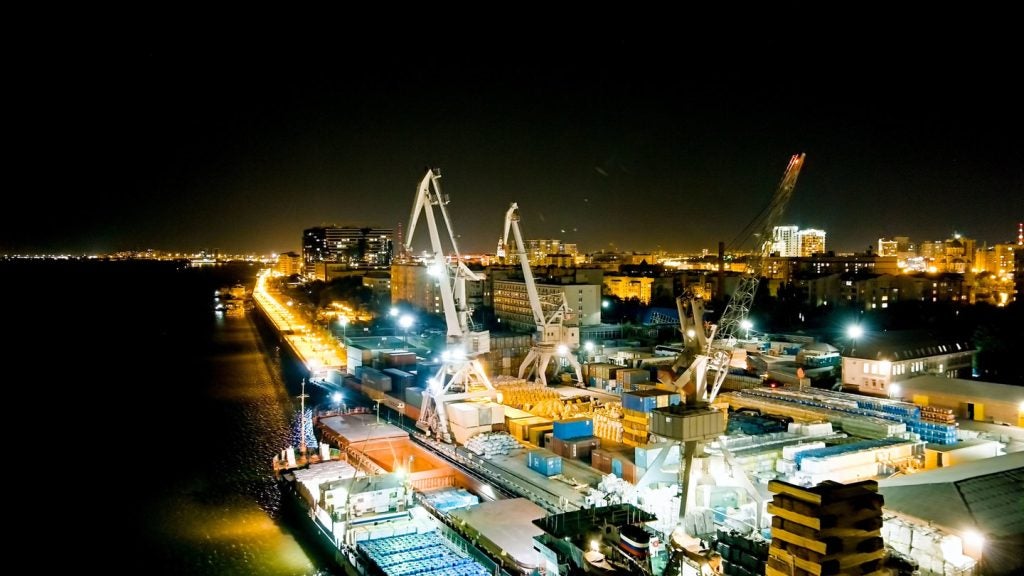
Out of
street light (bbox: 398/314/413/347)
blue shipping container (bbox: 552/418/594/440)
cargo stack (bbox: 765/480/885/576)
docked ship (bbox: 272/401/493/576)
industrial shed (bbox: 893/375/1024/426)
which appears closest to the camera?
cargo stack (bbox: 765/480/885/576)

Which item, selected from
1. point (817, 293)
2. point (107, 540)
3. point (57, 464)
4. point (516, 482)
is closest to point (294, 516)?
point (107, 540)

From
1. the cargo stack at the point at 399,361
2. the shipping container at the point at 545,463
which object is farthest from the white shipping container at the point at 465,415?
the cargo stack at the point at 399,361

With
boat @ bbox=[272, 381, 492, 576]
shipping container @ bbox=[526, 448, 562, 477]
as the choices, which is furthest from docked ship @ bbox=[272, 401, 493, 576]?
shipping container @ bbox=[526, 448, 562, 477]

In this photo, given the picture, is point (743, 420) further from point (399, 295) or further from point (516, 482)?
point (399, 295)

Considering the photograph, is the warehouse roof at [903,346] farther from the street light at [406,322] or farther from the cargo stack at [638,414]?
the street light at [406,322]

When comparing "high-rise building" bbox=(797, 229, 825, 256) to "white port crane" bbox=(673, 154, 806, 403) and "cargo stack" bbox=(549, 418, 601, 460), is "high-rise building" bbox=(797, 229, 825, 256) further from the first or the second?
"cargo stack" bbox=(549, 418, 601, 460)
